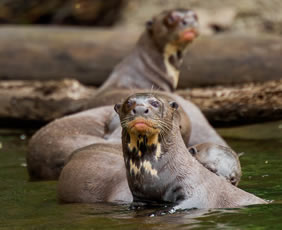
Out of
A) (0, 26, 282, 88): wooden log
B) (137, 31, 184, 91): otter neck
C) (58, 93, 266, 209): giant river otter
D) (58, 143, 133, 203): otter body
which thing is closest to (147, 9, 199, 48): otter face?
(137, 31, 184, 91): otter neck

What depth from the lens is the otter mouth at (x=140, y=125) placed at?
15.6 feet

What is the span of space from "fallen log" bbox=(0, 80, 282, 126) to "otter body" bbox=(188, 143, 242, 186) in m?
2.57

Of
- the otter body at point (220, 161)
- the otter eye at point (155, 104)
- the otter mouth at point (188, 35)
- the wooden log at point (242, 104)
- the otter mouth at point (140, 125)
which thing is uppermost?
the otter mouth at point (188, 35)

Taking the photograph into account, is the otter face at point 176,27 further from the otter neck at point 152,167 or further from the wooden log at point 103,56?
the otter neck at point 152,167

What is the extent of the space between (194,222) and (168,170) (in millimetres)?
561

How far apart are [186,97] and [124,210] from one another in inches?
188

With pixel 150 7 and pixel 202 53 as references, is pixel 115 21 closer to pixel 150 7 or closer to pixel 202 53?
pixel 150 7

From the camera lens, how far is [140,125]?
15.7 feet

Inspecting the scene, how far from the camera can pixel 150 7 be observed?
1430 cm

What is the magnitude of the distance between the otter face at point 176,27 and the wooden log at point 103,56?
1.14m

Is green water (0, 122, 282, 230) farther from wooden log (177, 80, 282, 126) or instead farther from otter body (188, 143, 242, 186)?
wooden log (177, 80, 282, 126)

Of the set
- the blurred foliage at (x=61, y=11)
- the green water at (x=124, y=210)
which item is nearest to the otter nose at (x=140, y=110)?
the green water at (x=124, y=210)

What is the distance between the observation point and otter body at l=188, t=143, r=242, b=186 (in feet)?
19.3

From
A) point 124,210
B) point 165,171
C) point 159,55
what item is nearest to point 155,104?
point 165,171
